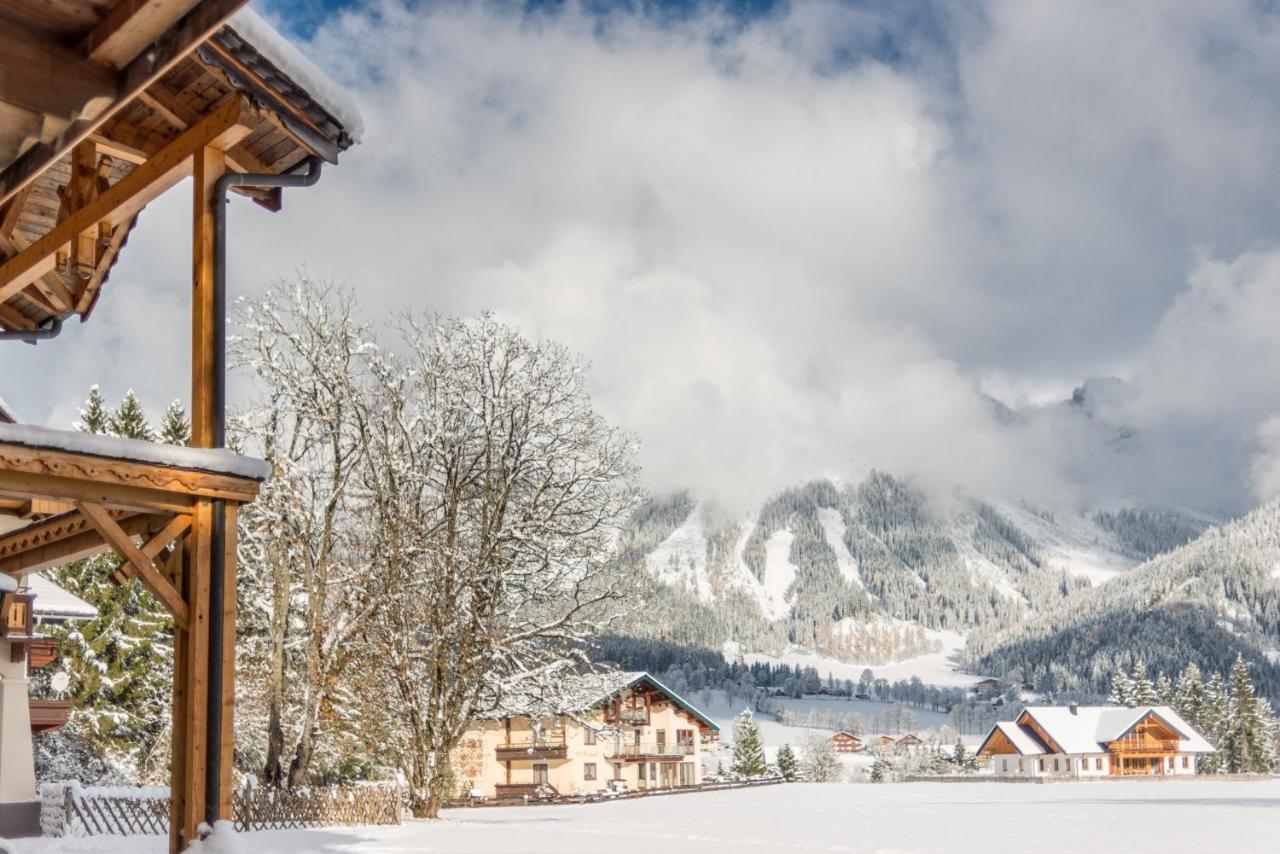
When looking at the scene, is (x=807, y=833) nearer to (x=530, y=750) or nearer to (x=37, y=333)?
(x=37, y=333)

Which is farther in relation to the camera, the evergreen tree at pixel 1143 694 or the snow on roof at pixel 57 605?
the evergreen tree at pixel 1143 694

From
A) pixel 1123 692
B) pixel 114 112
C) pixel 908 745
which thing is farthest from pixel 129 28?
pixel 908 745

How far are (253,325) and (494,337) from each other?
4.63 meters

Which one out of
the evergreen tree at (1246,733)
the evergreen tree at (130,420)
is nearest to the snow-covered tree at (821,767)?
the evergreen tree at (1246,733)

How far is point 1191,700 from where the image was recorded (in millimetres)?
98812

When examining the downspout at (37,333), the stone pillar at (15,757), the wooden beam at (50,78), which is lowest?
the stone pillar at (15,757)

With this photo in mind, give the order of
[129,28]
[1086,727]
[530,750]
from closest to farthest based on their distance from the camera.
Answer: [129,28], [530,750], [1086,727]

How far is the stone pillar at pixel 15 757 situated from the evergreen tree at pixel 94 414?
21.5 metres

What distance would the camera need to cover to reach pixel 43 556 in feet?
35.2

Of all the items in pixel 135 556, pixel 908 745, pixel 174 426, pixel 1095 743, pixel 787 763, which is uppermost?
pixel 174 426

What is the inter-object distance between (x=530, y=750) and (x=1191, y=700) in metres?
63.6

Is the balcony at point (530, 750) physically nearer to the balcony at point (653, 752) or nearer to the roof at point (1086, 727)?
the balcony at point (653, 752)

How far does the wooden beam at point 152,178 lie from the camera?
34.0ft

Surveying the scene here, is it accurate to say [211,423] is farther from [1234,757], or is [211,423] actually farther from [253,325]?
[1234,757]
